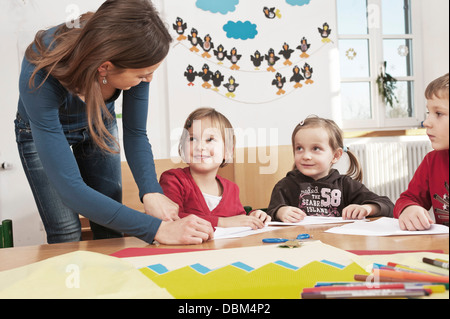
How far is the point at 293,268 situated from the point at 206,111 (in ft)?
3.01

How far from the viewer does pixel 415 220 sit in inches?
31.2

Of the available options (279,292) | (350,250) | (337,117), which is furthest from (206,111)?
(337,117)

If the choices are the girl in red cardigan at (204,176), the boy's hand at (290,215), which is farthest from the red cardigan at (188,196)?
the boy's hand at (290,215)

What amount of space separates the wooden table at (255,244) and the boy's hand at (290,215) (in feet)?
0.37

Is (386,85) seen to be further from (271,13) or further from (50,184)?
(50,184)

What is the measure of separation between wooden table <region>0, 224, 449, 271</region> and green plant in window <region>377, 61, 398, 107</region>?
241 cm

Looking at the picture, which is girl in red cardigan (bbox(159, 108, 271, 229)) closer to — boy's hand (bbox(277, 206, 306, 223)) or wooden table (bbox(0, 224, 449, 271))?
boy's hand (bbox(277, 206, 306, 223))

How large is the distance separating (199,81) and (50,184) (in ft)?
5.83

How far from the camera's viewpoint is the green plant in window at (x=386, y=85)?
3.08 m

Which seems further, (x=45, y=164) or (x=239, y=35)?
(x=239, y=35)

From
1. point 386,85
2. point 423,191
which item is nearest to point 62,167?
point 423,191

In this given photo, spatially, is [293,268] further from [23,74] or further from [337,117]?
[337,117]

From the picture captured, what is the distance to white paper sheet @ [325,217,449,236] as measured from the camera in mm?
755
